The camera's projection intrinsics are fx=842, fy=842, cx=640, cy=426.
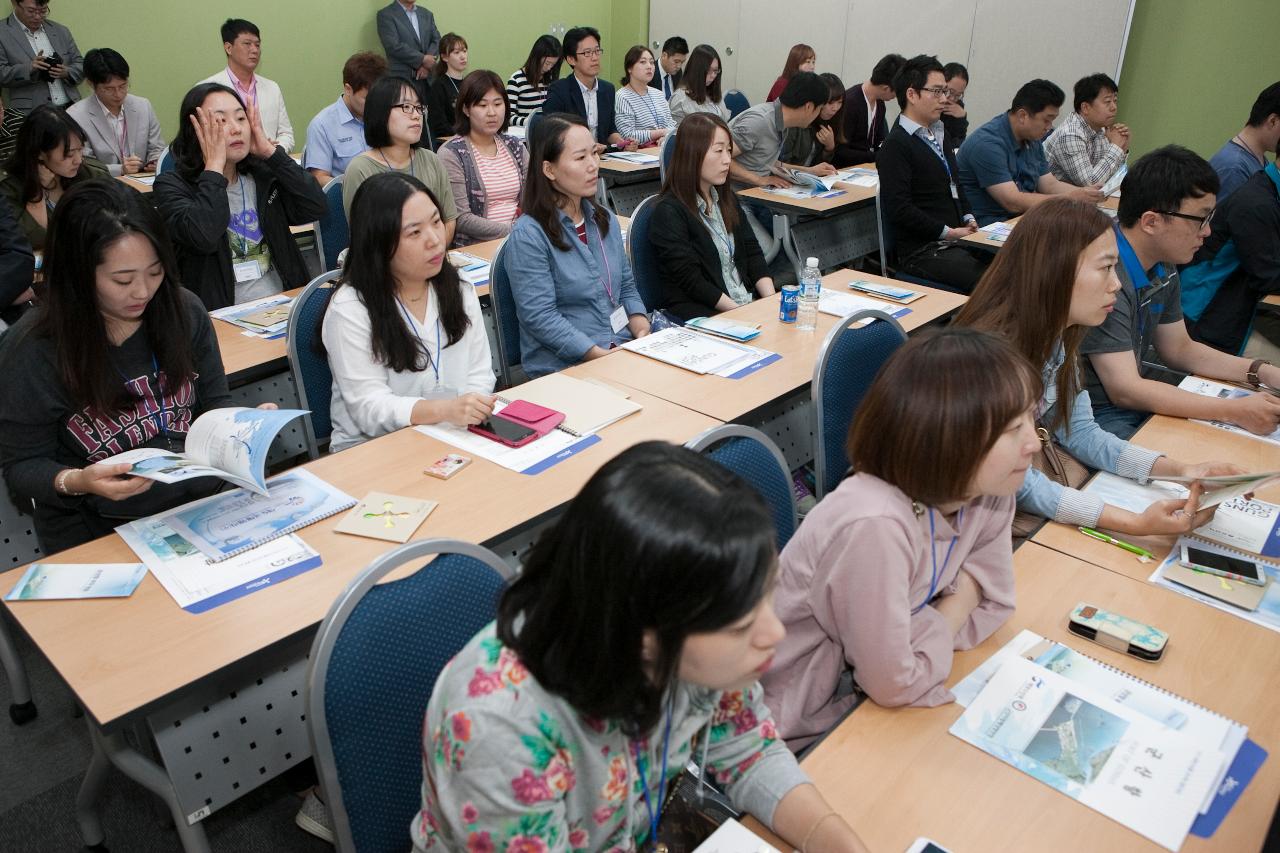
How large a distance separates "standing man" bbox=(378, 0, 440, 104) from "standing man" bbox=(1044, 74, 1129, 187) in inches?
198

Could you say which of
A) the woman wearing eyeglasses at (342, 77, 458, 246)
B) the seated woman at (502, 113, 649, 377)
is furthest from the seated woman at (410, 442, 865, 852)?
the woman wearing eyeglasses at (342, 77, 458, 246)

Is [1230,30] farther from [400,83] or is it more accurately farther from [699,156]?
[400,83]

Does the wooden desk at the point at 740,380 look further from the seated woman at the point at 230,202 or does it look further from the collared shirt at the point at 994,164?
the collared shirt at the point at 994,164

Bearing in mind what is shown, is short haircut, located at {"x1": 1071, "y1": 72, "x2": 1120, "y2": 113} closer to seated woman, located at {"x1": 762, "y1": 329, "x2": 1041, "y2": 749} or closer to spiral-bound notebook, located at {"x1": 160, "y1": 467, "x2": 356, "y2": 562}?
seated woman, located at {"x1": 762, "y1": 329, "x2": 1041, "y2": 749}

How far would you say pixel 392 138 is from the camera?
382 cm

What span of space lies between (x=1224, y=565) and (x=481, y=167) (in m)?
3.65

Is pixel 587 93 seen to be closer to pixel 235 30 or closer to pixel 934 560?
pixel 235 30

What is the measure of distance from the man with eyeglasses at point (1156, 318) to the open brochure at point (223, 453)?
223cm

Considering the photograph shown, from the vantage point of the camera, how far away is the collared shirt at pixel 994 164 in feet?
16.5

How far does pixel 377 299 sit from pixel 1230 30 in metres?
7.11

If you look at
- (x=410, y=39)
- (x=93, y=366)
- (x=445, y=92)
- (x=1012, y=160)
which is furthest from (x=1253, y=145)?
(x=410, y=39)

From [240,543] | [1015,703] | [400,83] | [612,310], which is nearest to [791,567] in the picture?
[1015,703]

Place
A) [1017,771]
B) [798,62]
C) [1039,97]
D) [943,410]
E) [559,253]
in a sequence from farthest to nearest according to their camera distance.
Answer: [798,62], [1039,97], [559,253], [943,410], [1017,771]

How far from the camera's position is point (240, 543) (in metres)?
1.68
